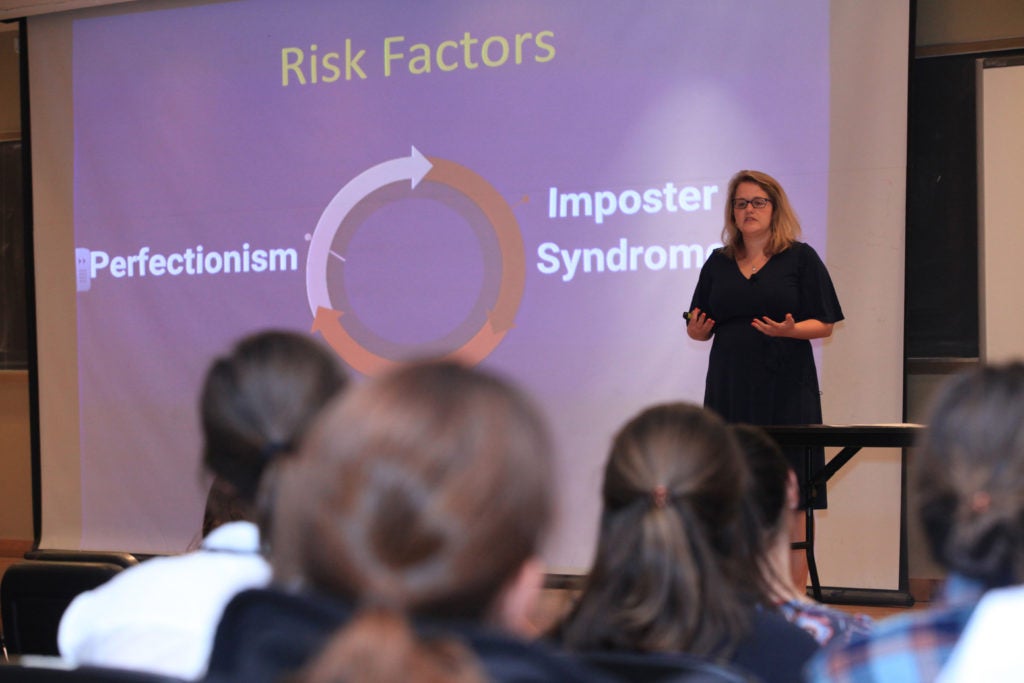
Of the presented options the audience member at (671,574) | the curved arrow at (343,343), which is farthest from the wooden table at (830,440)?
the curved arrow at (343,343)

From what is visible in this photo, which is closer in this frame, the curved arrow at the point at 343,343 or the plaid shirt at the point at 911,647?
the plaid shirt at the point at 911,647

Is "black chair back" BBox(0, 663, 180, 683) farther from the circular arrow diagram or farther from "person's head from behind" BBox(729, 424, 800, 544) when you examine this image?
the circular arrow diagram

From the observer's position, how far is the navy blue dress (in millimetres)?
3615

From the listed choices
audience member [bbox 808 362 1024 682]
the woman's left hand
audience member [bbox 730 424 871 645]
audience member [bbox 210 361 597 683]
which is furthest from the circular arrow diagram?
audience member [bbox 210 361 597 683]

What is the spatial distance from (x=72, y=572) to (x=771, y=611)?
1075mm

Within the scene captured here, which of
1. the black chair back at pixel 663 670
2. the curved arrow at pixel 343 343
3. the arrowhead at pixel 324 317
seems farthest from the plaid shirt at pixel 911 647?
the arrowhead at pixel 324 317

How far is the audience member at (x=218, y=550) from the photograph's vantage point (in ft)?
3.98

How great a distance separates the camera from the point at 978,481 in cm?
93

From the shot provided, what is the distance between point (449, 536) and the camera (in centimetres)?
65

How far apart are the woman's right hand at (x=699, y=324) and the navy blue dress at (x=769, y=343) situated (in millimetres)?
89

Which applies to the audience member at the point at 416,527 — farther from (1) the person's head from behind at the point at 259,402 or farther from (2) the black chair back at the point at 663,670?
(1) the person's head from behind at the point at 259,402

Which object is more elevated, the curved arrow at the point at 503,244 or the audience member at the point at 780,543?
the curved arrow at the point at 503,244

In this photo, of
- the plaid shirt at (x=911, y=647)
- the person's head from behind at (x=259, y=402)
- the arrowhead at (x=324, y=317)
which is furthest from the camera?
the arrowhead at (x=324, y=317)

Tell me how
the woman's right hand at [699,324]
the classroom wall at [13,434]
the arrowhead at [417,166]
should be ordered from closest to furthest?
the woman's right hand at [699,324] → the arrowhead at [417,166] → the classroom wall at [13,434]
